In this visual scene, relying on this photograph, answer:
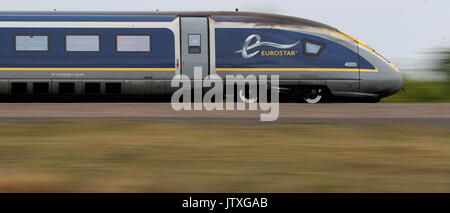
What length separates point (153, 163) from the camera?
25.1 feet

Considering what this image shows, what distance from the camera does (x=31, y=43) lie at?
17688mm

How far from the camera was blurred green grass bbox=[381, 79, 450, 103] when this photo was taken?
21.7 meters

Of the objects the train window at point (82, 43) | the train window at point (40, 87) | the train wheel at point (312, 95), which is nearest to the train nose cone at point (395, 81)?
the train wheel at point (312, 95)

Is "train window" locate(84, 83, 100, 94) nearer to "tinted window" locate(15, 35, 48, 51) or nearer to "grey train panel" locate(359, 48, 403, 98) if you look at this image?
"tinted window" locate(15, 35, 48, 51)

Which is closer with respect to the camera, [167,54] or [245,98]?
[167,54]

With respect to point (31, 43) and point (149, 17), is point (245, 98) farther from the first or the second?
point (31, 43)

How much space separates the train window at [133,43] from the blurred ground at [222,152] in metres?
4.65

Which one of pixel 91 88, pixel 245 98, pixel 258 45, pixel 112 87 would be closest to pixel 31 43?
pixel 91 88

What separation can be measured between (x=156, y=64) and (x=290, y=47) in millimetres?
3458

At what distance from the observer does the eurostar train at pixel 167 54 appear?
17.6 meters

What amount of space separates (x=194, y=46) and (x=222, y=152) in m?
9.51

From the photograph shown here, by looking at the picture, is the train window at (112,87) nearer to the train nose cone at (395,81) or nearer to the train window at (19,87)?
the train window at (19,87)

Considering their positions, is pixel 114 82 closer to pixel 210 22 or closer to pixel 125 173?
pixel 210 22

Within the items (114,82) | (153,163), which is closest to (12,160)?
(153,163)
